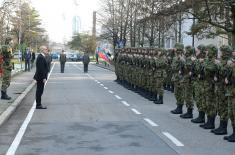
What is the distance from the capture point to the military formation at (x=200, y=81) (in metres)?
10.2

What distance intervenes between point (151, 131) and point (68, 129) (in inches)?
70.2

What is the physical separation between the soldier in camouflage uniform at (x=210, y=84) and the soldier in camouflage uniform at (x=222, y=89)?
0.37 m

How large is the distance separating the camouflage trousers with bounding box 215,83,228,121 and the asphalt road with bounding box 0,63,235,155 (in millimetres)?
464

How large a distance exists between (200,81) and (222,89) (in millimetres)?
1320

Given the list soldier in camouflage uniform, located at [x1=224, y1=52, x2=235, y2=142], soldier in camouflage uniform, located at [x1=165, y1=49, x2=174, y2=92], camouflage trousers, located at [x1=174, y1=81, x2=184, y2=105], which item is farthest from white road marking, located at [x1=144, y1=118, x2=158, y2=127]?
soldier in camouflage uniform, located at [x1=165, y1=49, x2=174, y2=92]

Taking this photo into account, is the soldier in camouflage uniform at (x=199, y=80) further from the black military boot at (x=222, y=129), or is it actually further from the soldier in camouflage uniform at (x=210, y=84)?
the black military boot at (x=222, y=129)

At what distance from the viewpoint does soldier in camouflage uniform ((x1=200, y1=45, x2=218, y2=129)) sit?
11.2m

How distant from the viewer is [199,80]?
11875 mm

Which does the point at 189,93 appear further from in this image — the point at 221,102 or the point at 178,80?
the point at 221,102

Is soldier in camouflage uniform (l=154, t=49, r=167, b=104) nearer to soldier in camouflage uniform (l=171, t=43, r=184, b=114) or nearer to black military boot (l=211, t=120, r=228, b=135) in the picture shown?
soldier in camouflage uniform (l=171, t=43, r=184, b=114)

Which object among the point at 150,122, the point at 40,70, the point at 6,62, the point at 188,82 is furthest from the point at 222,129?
the point at 6,62

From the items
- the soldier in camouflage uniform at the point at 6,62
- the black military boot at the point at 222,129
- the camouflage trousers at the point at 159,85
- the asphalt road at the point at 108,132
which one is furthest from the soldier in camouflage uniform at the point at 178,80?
the soldier in camouflage uniform at the point at 6,62

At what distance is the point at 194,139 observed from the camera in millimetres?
10039

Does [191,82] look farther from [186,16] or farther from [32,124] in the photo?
[186,16]
